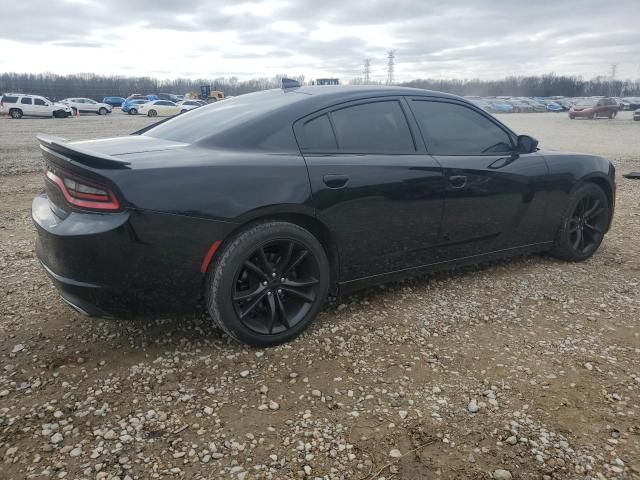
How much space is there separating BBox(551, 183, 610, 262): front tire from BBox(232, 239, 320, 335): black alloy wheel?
2.56 m

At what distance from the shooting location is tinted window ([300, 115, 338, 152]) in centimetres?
301

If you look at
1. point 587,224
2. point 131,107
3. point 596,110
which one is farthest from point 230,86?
point 587,224

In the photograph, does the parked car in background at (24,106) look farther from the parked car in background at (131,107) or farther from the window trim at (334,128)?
the window trim at (334,128)

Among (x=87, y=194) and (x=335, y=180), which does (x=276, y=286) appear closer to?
(x=335, y=180)

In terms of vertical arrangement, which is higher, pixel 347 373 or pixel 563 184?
pixel 563 184

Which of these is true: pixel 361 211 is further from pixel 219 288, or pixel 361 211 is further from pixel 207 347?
pixel 207 347

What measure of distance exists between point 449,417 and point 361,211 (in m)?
1.33

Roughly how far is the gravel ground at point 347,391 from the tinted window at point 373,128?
1137 mm

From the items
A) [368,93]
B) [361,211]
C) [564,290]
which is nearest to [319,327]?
[361,211]

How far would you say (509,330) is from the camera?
10.6 feet

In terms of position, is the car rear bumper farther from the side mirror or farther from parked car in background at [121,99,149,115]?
parked car in background at [121,99,149,115]

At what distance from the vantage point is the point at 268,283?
2.90 m

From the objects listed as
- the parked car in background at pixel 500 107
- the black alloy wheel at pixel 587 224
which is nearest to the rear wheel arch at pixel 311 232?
the black alloy wheel at pixel 587 224

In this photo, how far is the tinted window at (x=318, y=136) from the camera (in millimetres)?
3014
